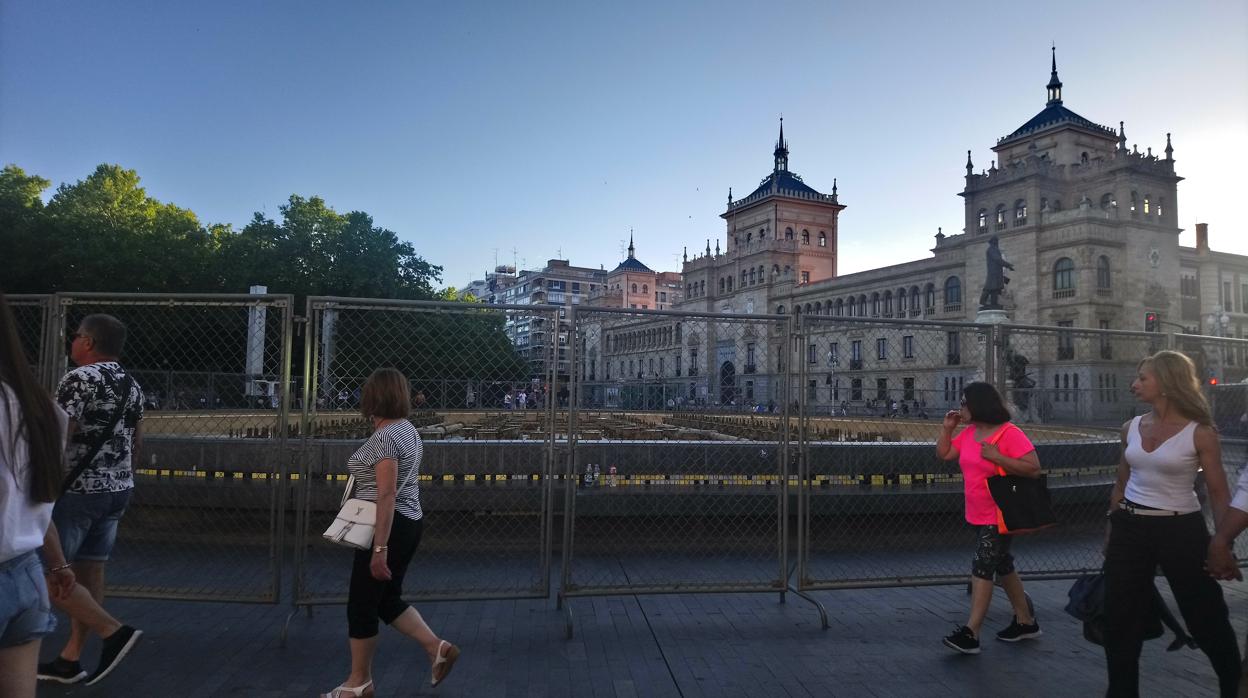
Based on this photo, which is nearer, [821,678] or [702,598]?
[821,678]

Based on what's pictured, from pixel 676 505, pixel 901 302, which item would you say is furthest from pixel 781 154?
pixel 676 505

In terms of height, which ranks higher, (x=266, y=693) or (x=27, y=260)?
(x=27, y=260)

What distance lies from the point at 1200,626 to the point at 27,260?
1543 inches

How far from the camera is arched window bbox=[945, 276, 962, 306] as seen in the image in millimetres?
56944

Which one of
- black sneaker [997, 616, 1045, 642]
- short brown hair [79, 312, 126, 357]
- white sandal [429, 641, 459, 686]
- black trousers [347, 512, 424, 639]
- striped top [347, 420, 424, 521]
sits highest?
short brown hair [79, 312, 126, 357]

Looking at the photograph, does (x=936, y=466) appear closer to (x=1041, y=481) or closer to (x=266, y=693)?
(x=1041, y=481)

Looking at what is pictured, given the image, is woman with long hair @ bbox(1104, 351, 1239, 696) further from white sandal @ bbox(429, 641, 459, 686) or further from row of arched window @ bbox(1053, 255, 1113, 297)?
row of arched window @ bbox(1053, 255, 1113, 297)

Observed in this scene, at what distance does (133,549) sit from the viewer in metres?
7.78

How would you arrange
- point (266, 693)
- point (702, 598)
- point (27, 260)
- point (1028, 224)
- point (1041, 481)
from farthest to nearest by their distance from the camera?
point (1028, 224) < point (27, 260) < point (702, 598) < point (1041, 481) < point (266, 693)

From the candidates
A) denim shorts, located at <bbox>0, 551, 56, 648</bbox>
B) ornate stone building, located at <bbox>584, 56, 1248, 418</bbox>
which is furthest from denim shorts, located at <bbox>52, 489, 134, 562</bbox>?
ornate stone building, located at <bbox>584, 56, 1248, 418</bbox>

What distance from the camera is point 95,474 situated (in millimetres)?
4203

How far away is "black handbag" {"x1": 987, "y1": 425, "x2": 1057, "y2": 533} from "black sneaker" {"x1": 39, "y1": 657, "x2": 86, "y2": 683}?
5.50 m

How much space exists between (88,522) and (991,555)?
17.6 ft

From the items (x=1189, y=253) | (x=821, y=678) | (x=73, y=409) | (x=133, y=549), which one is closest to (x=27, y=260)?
(x=133, y=549)
